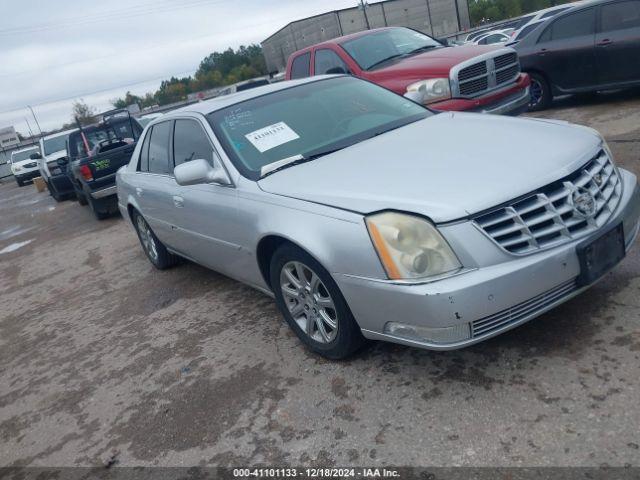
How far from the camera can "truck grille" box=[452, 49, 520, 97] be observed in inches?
265

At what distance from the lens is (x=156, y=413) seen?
336cm

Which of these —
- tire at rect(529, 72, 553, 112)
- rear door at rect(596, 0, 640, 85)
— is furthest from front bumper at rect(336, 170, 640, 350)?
tire at rect(529, 72, 553, 112)

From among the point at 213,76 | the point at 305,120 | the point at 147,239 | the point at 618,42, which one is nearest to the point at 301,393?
the point at 305,120

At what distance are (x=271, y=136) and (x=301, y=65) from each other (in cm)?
562

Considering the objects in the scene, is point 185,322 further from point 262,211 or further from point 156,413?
point 262,211

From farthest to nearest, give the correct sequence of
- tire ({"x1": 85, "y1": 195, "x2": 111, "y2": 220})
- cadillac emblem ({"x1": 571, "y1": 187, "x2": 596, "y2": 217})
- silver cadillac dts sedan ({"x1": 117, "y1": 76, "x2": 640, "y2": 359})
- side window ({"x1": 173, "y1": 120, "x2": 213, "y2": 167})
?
1. tire ({"x1": 85, "y1": 195, "x2": 111, "y2": 220})
2. side window ({"x1": 173, "y1": 120, "x2": 213, "y2": 167})
3. cadillac emblem ({"x1": 571, "y1": 187, "x2": 596, "y2": 217})
4. silver cadillac dts sedan ({"x1": 117, "y1": 76, "x2": 640, "y2": 359})

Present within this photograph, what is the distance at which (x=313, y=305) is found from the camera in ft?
10.8

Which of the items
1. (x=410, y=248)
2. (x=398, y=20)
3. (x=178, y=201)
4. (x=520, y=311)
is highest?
(x=398, y=20)

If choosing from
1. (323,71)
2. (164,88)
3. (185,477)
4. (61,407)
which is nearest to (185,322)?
(61,407)

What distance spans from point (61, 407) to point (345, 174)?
94.9 inches

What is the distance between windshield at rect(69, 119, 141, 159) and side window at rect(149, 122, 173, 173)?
19.4ft

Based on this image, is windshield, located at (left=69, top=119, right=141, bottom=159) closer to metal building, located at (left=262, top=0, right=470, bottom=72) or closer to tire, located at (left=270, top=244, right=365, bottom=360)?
tire, located at (left=270, top=244, right=365, bottom=360)

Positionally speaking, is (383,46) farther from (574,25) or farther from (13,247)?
(13,247)

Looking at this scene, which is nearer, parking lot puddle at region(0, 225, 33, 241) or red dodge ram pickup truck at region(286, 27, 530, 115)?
red dodge ram pickup truck at region(286, 27, 530, 115)
